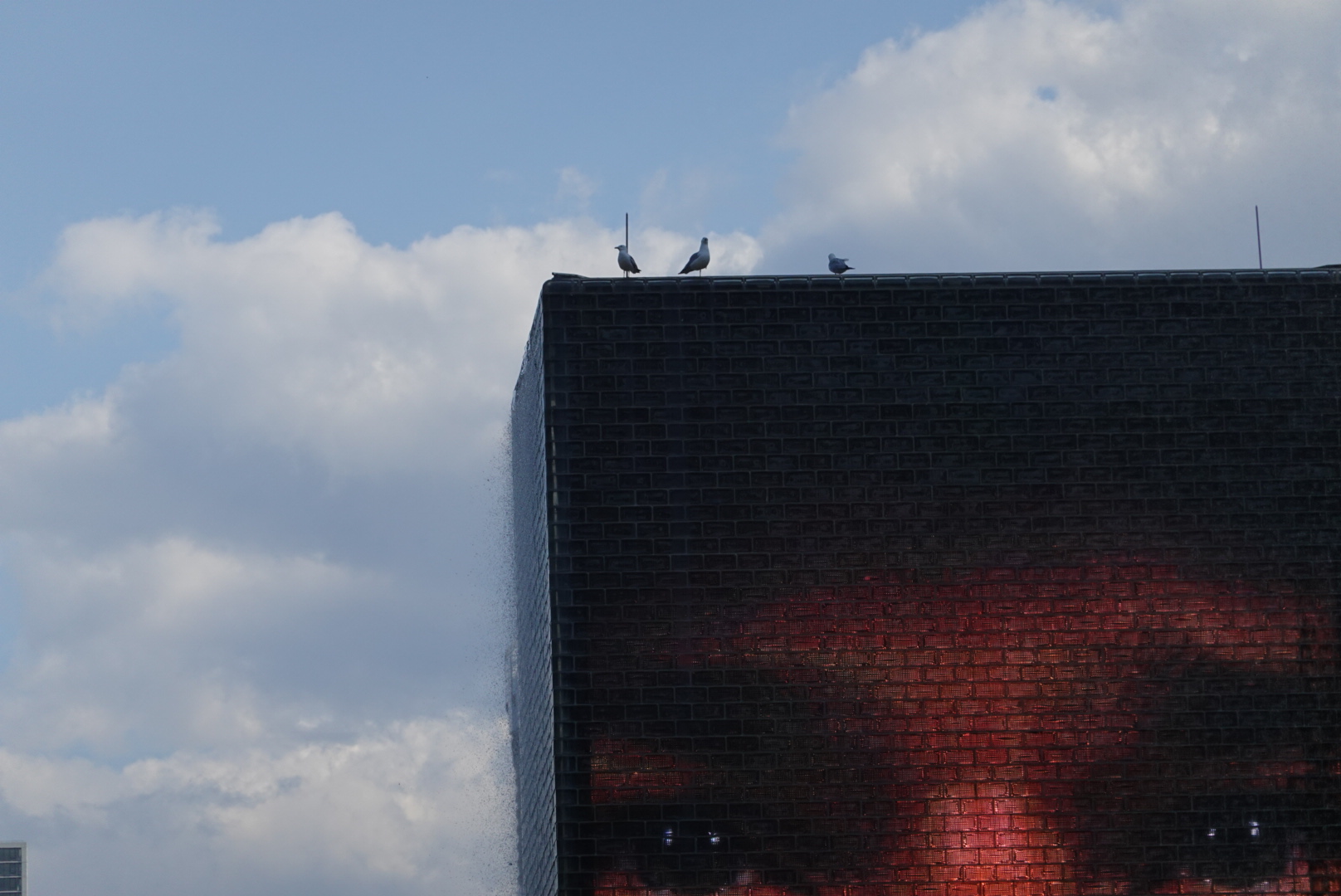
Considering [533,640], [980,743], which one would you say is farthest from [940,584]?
[533,640]

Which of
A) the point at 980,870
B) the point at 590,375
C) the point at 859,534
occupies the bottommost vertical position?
the point at 980,870

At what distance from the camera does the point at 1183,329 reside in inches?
3703

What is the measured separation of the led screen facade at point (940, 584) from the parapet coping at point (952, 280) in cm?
15

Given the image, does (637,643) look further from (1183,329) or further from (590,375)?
(1183,329)

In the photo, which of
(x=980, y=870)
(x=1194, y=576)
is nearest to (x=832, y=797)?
(x=980, y=870)

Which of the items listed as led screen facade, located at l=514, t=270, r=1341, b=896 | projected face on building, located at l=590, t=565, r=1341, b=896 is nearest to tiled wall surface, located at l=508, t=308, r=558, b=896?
led screen facade, located at l=514, t=270, r=1341, b=896

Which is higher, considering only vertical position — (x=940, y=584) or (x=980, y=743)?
(x=940, y=584)

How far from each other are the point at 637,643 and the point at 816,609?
823 centimetres

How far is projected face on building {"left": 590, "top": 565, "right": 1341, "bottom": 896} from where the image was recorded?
8681 cm

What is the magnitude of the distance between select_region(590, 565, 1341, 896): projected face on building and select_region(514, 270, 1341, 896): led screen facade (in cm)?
13

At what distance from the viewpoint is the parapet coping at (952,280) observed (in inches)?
3634

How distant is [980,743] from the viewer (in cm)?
8850

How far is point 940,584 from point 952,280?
1445 cm

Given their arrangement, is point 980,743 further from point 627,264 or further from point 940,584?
point 627,264
